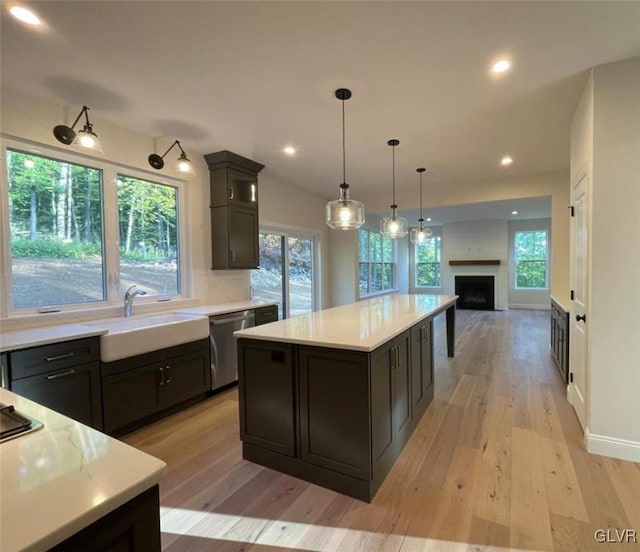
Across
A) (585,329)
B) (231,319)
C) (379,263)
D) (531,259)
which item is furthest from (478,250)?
(231,319)

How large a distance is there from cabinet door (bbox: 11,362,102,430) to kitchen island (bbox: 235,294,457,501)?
43.7 inches

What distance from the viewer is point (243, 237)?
166 inches

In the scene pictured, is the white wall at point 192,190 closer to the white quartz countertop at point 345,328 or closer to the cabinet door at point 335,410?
the white quartz countertop at point 345,328

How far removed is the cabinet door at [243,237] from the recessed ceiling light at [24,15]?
7.57ft

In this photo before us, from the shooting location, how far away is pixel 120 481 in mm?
731

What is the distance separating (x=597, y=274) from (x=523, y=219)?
320 inches

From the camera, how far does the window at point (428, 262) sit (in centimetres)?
1075

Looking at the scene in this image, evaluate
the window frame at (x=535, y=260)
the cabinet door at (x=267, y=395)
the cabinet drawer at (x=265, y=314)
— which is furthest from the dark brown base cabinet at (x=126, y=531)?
the window frame at (x=535, y=260)

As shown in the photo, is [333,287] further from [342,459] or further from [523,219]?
[523,219]

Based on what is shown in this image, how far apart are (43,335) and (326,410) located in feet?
6.57

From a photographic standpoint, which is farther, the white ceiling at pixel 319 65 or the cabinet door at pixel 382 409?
the cabinet door at pixel 382 409

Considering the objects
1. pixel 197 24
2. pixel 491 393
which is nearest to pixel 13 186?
pixel 197 24

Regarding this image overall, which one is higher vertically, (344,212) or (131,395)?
(344,212)

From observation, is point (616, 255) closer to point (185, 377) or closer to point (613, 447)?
point (613, 447)
